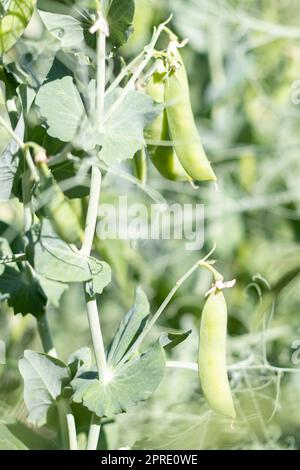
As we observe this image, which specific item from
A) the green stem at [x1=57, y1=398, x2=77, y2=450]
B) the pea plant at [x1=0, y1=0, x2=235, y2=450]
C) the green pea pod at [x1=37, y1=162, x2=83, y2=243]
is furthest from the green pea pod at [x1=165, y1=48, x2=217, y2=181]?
the green stem at [x1=57, y1=398, x2=77, y2=450]

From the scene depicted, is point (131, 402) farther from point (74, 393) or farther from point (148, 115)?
point (148, 115)

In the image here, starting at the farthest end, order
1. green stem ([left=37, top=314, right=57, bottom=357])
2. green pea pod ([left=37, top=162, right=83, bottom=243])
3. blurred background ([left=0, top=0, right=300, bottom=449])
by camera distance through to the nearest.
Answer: blurred background ([left=0, top=0, right=300, bottom=449]) → green stem ([left=37, top=314, right=57, bottom=357]) → green pea pod ([left=37, top=162, right=83, bottom=243])

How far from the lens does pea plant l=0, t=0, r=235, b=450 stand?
56cm

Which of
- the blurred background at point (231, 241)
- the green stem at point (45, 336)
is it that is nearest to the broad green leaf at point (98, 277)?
the green stem at point (45, 336)

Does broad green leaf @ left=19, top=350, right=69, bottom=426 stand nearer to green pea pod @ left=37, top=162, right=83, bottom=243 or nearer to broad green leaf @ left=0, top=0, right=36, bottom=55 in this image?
green pea pod @ left=37, top=162, right=83, bottom=243

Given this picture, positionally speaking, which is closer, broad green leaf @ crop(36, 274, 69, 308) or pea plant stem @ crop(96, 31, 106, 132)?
pea plant stem @ crop(96, 31, 106, 132)

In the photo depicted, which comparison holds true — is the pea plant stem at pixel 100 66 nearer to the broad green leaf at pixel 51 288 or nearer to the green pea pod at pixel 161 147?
the green pea pod at pixel 161 147

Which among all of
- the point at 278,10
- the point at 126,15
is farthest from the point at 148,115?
the point at 278,10

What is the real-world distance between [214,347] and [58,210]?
6.1 inches

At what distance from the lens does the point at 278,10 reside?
1.61 metres

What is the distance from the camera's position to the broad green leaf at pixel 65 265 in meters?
0.54

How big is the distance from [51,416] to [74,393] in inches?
2.1

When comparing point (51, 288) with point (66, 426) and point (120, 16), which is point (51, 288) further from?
point (120, 16)

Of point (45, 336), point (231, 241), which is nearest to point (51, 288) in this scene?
point (45, 336)
